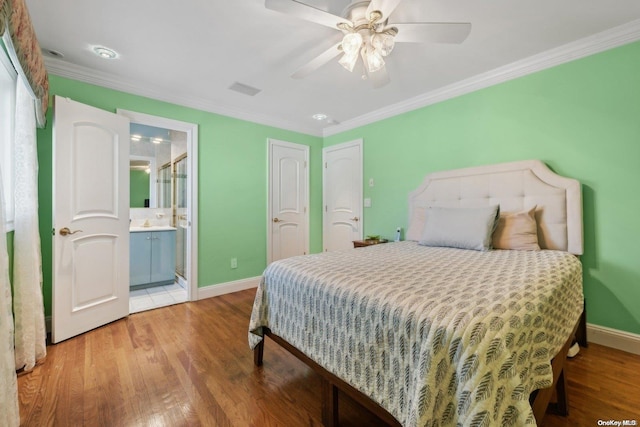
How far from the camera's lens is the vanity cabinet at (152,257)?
3596mm

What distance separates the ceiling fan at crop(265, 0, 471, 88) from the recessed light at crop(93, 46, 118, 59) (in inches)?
66.6

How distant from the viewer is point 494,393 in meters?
0.77

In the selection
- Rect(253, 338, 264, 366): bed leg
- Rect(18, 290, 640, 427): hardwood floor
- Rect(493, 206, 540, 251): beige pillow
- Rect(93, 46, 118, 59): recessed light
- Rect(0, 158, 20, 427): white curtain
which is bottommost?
Rect(18, 290, 640, 427): hardwood floor

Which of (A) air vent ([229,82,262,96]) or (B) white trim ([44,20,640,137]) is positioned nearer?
(B) white trim ([44,20,640,137])

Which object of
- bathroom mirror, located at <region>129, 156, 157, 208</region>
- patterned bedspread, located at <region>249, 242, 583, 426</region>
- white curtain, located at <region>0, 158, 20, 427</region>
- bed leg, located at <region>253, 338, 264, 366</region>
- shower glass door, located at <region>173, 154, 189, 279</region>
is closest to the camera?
patterned bedspread, located at <region>249, 242, 583, 426</region>

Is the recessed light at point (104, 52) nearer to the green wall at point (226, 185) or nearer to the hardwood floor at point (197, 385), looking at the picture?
the green wall at point (226, 185)

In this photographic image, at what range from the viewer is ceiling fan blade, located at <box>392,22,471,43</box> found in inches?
58.3

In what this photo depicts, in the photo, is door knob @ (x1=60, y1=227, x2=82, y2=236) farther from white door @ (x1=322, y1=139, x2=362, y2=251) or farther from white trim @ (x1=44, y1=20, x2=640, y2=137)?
white door @ (x1=322, y1=139, x2=362, y2=251)

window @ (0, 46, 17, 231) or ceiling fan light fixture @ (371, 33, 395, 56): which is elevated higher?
ceiling fan light fixture @ (371, 33, 395, 56)

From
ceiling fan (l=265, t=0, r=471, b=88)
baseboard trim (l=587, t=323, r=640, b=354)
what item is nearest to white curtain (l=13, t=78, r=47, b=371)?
ceiling fan (l=265, t=0, r=471, b=88)

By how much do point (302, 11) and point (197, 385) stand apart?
7.39 feet

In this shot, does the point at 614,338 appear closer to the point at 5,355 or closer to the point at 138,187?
the point at 5,355

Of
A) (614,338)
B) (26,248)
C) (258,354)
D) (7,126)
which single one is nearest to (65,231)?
(26,248)

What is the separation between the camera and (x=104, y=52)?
2199mm
